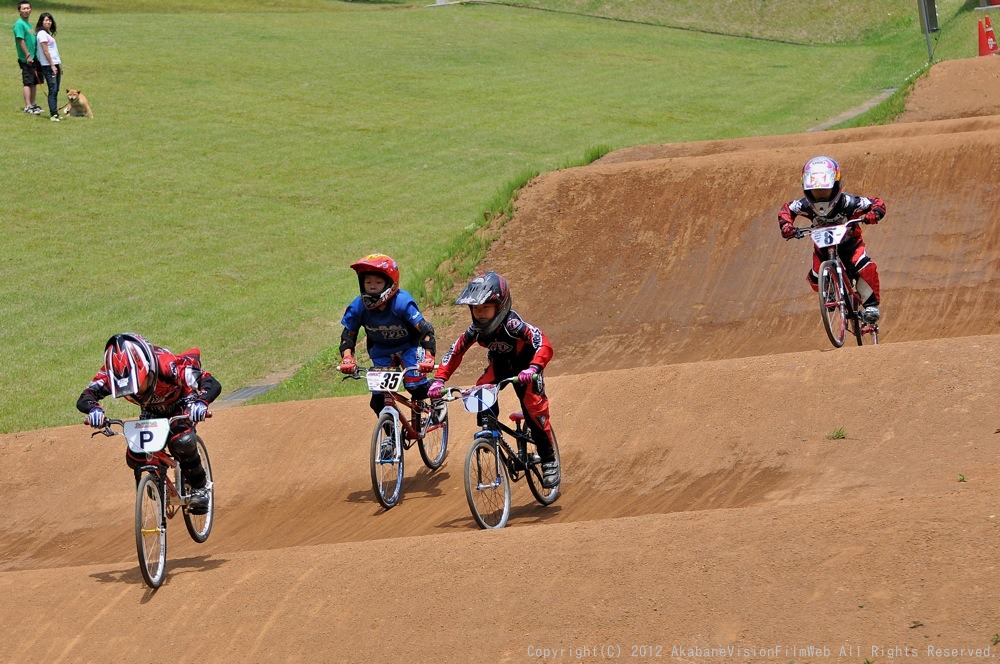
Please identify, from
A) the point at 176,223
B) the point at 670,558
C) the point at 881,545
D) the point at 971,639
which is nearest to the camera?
the point at 971,639

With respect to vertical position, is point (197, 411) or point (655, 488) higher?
point (197, 411)

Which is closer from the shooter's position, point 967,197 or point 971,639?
point 971,639

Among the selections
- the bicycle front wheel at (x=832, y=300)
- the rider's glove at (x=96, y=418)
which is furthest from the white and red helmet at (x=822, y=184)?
the rider's glove at (x=96, y=418)

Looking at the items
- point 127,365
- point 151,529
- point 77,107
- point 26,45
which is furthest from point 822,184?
point 77,107

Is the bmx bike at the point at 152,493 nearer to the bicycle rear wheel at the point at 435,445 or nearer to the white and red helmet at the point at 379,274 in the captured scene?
the white and red helmet at the point at 379,274

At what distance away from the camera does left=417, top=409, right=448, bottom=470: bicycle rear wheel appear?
12.0 meters

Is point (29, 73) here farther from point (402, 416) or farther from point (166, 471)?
point (166, 471)

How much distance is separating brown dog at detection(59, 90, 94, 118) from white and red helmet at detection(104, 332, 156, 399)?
951 inches

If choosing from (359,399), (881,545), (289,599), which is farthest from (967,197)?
(289,599)

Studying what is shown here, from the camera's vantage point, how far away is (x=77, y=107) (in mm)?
31094

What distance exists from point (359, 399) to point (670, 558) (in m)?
7.56

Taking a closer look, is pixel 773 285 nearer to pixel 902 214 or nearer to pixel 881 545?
pixel 902 214

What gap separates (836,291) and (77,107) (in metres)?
24.5

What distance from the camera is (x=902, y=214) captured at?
18.9 m
